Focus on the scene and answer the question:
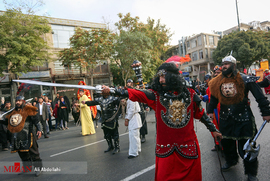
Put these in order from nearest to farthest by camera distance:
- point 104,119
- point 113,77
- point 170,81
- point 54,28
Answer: point 170,81, point 104,119, point 54,28, point 113,77

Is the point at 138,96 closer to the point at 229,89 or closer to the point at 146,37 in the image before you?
the point at 229,89

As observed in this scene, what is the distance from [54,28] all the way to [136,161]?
22.5 metres

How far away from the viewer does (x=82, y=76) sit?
24.0m

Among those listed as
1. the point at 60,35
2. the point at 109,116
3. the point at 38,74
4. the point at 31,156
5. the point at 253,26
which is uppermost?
the point at 253,26

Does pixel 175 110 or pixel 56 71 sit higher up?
pixel 56 71

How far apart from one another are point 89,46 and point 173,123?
17163mm

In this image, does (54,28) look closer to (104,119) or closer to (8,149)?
(8,149)

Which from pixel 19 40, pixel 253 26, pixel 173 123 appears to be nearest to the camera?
pixel 173 123

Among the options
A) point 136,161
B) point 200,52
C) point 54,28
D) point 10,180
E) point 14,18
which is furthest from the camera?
point 200,52

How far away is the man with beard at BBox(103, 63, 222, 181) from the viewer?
239 centimetres

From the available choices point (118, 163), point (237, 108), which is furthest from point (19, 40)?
point (237, 108)

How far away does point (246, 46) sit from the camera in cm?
2858

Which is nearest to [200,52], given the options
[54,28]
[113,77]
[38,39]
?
[113,77]

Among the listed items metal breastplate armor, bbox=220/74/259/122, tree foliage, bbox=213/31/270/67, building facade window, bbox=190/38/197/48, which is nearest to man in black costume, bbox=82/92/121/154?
metal breastplate armor, bbox=220/74/259/122
